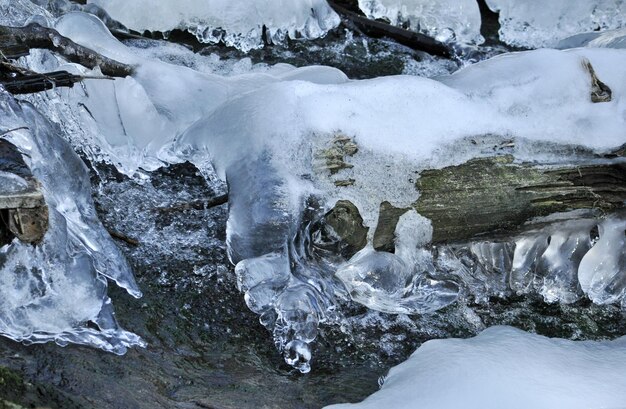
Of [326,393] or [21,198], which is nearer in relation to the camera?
[21,198]

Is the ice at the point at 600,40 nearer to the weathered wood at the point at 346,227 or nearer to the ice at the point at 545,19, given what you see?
the ice at the point at 545,19

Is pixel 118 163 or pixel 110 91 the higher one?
pixel 110 91

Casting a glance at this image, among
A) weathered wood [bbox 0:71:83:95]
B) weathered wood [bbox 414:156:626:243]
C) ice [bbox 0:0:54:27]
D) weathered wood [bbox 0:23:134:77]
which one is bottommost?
weathered wood [bbox 414:156:626:243]

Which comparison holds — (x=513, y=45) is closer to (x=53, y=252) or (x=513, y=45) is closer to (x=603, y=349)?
(x=603, y=349)

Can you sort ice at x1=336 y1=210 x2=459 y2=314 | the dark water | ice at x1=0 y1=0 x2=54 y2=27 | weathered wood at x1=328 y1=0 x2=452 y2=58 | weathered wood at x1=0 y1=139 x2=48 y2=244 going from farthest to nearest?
weathered wood at x1=328 y1=0 x2=452 y2=58 → ice at x1=0 y1=0 x2=54 y2=27 → ice at x1=336 y1=210 x2=459 y2=314 → the dark water → weathered wood at x1=0 y1=139 x2=48 y2=244

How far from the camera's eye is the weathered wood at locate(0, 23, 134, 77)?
11.8 ft

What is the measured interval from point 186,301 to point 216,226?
426mm

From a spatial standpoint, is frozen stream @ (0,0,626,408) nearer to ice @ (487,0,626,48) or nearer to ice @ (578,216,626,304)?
ice @ (578,216,626,304)

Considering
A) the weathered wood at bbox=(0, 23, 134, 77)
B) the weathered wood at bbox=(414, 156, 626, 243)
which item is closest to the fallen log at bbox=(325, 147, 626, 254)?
the weathered wood at bbox=(414, 156, 626, 243)

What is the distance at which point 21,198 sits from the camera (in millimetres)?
2797

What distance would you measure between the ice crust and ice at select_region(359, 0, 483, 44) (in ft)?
5.64

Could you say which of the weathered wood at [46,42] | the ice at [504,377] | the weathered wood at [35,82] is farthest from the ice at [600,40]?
the weathered wood at [35,82]

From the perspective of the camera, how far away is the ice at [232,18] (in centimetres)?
512

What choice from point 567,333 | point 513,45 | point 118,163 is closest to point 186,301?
point 118,163
